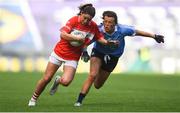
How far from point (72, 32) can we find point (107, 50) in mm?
1741

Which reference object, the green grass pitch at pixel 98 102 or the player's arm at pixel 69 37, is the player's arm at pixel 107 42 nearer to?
the player's arm at pixel 69 37

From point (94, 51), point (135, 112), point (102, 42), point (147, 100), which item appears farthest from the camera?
point (147, 100)

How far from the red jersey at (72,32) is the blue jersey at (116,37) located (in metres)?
0.63

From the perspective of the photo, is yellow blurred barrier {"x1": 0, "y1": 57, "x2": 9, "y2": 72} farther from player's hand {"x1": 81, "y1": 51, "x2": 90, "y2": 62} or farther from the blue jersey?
player's hand {"x1": 81, "y1": 51, "x2": 90, "y2": 62}

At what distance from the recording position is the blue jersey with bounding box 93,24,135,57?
1563cm

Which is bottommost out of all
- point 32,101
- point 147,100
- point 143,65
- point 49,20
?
point 143,65

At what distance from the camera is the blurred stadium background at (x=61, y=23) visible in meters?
34.6

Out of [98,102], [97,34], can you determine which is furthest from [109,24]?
[98,102]

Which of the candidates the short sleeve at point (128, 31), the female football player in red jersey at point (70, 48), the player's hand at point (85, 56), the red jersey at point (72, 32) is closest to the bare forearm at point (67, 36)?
the female football player in red jersey at point (70, 48)

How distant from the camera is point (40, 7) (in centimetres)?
3528

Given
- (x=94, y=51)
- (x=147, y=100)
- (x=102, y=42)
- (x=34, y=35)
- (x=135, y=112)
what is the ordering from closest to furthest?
(x=135, y=112) → (x=102, y=42) → (x=94, y=51) → (x=147, y=100) → (x=34, y=35)

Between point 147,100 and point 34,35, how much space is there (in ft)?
58.2

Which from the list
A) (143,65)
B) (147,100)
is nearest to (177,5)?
(143,65)

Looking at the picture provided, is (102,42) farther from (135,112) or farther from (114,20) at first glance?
(135,112)
